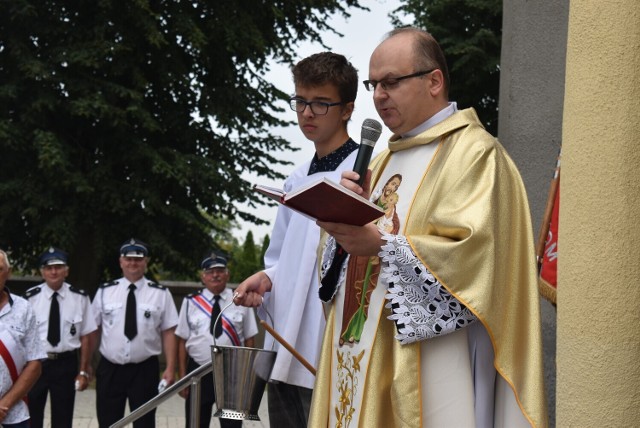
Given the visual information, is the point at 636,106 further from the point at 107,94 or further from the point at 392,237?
the point at 107,94

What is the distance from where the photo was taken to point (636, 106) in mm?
3604

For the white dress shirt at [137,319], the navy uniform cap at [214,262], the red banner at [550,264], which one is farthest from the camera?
the navy uniform cap at [214,262]

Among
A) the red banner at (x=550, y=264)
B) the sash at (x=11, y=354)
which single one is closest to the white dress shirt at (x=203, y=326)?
the sash at (x=11, y=354)

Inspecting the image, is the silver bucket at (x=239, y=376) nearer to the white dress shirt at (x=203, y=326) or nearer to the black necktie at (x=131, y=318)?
the white dress shirt at (x=203, y=326)

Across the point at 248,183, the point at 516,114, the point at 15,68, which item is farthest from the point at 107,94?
the point at 516,114

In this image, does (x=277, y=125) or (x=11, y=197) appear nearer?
(x=11, y=197)

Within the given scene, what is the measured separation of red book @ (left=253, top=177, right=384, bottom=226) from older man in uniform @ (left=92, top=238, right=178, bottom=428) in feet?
22.4

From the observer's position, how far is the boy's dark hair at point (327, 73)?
4625 millimetres

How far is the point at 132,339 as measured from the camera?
32.8 feet

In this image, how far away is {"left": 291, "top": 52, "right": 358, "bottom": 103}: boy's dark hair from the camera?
462 centimetres

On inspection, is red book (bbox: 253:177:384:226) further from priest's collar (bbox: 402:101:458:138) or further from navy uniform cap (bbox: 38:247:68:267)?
navy uniform cap (bbox: 38:247:68:267)

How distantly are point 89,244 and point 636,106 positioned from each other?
16.3m

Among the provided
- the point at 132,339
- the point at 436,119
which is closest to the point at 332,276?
the point at 436,119

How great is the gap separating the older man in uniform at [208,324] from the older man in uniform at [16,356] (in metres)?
3.39
